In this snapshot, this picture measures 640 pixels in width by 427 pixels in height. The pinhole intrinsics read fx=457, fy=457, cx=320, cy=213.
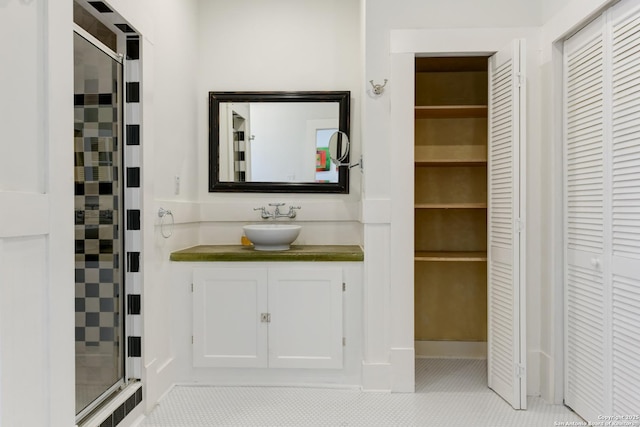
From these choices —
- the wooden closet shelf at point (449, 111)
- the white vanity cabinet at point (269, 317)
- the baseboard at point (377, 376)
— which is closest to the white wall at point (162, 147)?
the white vanity cabinet at point (269, 317)

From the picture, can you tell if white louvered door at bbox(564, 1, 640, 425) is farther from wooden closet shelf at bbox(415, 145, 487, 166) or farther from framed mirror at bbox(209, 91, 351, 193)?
framed mirror at bbox(209, 91, 351, 193)

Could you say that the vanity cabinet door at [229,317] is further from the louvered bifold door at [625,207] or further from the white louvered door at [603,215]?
the louvered bifold door at [625,207]

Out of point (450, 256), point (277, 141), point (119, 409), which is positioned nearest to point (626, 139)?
point (450, 256)

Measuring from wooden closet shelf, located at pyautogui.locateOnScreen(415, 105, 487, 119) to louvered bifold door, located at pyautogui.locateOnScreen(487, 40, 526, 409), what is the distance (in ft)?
0.86

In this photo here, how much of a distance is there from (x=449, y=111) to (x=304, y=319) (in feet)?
5.54

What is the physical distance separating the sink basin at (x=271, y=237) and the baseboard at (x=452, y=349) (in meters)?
1.34

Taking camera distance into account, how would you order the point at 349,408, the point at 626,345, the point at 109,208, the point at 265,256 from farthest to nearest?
the point at 265,256 < the point at 349,408 < the point at 109,208 < the point at 626,345

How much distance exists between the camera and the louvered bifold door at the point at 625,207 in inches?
75.4

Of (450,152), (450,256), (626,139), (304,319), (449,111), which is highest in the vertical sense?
(449,111)

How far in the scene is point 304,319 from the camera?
283 centimetres
